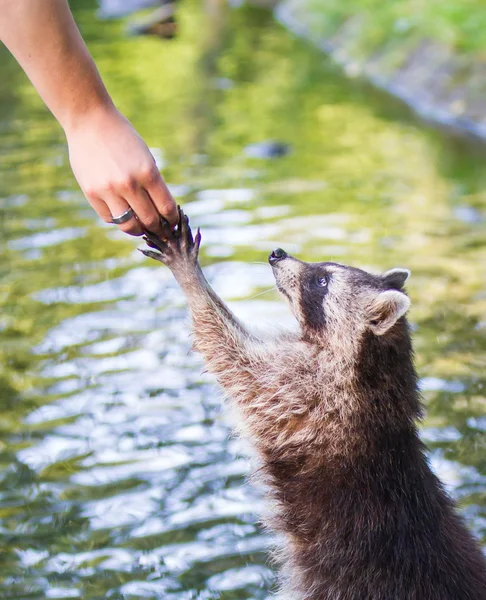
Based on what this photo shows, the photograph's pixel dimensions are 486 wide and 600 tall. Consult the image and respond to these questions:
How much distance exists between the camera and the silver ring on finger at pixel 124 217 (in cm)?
284

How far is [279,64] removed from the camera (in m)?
14.2

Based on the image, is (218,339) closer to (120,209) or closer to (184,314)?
(120,209)

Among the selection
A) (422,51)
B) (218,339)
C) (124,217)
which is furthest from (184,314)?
(422,51)

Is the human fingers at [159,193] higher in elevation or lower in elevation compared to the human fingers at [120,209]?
higher

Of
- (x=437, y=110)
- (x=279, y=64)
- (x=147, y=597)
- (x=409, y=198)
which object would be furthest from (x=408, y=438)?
(x=279, y=64)

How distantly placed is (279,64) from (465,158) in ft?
17.2

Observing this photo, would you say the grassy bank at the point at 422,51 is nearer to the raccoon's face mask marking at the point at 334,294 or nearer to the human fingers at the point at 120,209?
the raccoon's face mask marking at the point at 334,294

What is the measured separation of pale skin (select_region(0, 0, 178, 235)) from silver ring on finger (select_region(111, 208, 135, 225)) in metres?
0.01

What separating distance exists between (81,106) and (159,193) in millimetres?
316

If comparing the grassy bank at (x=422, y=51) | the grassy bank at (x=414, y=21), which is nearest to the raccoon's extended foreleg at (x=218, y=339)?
the grassy bank at (x=422, y=51)

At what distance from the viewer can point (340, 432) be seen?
346 cm

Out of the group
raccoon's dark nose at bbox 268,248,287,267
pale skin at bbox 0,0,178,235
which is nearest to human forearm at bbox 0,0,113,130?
pale skin at bbox 0,0,178,235

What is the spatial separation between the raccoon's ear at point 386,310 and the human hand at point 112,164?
94 cm

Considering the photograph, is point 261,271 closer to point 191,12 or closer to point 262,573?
point 262,573
